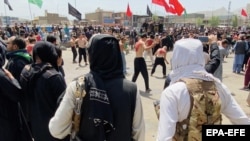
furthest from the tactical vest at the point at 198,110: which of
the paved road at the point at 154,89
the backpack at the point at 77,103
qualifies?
the paved road at the point at 154,89

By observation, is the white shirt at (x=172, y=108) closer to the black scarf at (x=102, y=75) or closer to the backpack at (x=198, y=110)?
the backpack at (x=198, y=110)

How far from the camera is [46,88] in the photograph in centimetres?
262

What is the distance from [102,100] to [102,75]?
176 millimetres

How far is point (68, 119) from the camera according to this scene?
6.47ft

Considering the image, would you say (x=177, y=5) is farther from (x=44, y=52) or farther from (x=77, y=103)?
(x=77, y=103)

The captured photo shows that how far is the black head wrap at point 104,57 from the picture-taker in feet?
Result: 6.39


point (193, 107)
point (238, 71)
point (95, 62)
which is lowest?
point (238, 71)

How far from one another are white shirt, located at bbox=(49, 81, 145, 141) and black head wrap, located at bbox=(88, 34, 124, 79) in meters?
0.19

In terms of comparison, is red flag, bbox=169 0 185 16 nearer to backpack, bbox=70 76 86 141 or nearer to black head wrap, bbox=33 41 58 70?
black head wrap, bbox=33 41 58 70

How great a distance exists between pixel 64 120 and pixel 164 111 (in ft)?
2.19

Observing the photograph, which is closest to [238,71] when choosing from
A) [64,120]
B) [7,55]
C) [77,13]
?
[7,55]

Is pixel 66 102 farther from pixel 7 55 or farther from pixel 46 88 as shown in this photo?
pixel 7 55

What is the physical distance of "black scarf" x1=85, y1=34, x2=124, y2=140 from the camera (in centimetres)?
188

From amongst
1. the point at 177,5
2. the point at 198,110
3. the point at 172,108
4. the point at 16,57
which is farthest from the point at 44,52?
the point at 177,5
